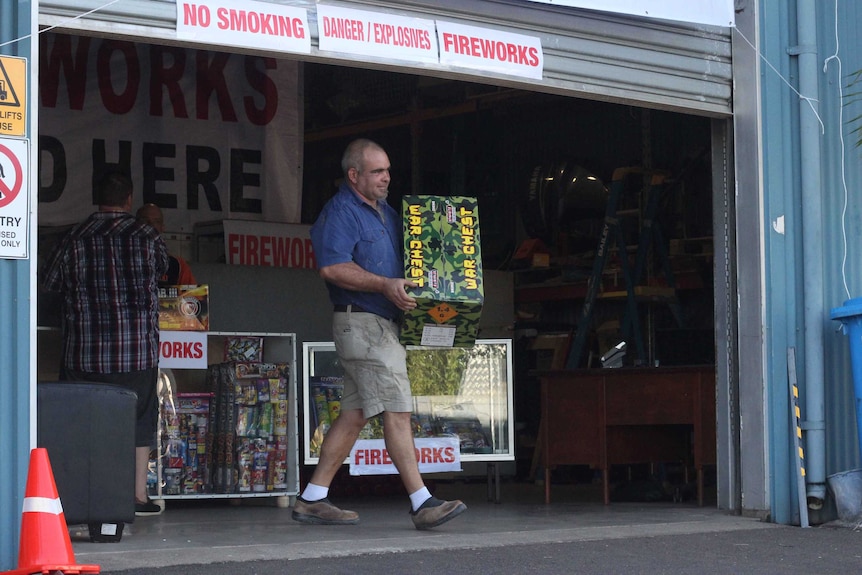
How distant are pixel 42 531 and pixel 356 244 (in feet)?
8.22

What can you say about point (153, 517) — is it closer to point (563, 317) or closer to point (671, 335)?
point (671, 335)

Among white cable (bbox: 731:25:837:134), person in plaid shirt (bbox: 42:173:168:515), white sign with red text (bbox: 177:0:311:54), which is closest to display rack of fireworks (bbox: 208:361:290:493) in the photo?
person in plaid shirt (bbox: 42:173:168:515)

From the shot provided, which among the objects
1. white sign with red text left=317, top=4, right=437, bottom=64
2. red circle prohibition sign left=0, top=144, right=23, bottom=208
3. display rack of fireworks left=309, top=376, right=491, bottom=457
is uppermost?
white sign with red text left=317, top=4, right=437, bottom=64

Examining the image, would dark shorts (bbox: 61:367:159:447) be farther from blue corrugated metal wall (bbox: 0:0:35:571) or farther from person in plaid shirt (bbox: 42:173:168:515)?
blue corrugated metal wall (bbox: 0:0:35:571)

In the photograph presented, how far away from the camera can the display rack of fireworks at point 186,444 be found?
8391 millimetres

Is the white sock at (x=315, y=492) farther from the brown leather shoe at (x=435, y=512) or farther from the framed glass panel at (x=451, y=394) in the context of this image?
the framed glass panel at (x=451, y=394)

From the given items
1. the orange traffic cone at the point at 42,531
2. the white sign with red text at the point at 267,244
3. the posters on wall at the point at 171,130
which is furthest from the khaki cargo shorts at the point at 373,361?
the posters on wall at the point at 171,130

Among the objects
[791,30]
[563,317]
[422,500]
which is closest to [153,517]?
[422,500]

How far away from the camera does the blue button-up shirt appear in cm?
679

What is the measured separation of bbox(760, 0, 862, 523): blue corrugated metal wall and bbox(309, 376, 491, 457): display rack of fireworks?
82.3 inches

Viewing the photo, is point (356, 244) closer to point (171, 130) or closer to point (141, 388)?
point (141, 388)

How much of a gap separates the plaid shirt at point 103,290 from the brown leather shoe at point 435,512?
1.72m

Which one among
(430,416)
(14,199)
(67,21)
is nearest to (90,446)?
(14,199)

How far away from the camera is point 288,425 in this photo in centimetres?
871
